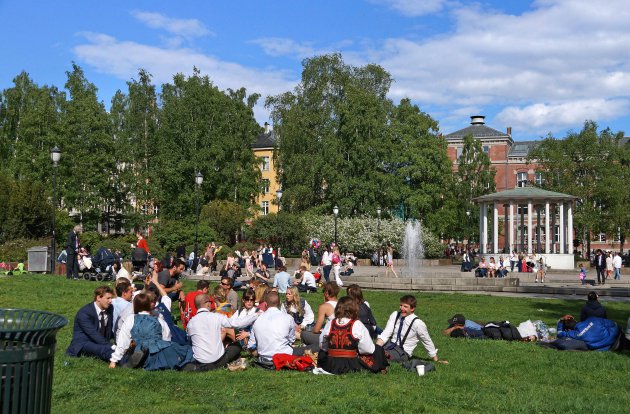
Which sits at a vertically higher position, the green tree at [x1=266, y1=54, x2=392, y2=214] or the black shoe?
the green tree at [x1=266, y1=54, x2=392, y2=214]

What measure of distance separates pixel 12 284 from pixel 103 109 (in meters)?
41.9

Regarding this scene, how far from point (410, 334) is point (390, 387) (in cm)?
214

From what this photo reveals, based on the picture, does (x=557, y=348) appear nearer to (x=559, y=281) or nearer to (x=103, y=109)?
(x=559, y=281)

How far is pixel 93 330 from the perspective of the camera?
11.0 m

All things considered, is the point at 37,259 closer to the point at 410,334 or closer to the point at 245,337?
the point at 245,337

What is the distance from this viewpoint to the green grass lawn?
794 cm

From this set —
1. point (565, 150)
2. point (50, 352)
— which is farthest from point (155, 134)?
point (50, 352)

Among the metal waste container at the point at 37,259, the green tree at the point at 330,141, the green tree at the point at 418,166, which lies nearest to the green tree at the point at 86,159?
the green tree at the point at 330,141

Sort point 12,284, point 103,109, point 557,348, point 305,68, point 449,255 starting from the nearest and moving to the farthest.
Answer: point 557,348, point 12,284, point 103,109, point 305,68, point 449,255

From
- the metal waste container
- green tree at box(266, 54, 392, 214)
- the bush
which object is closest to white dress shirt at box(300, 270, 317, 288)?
the metal waste container

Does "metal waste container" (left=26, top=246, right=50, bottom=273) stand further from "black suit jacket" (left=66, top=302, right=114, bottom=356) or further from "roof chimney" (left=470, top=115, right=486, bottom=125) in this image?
"roof chimney" (left=470, top=115, right=486, bottom=125)

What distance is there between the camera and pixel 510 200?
53.6 m

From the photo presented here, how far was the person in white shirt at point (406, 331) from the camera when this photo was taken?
35.0ft

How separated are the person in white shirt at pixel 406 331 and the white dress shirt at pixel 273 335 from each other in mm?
1279
